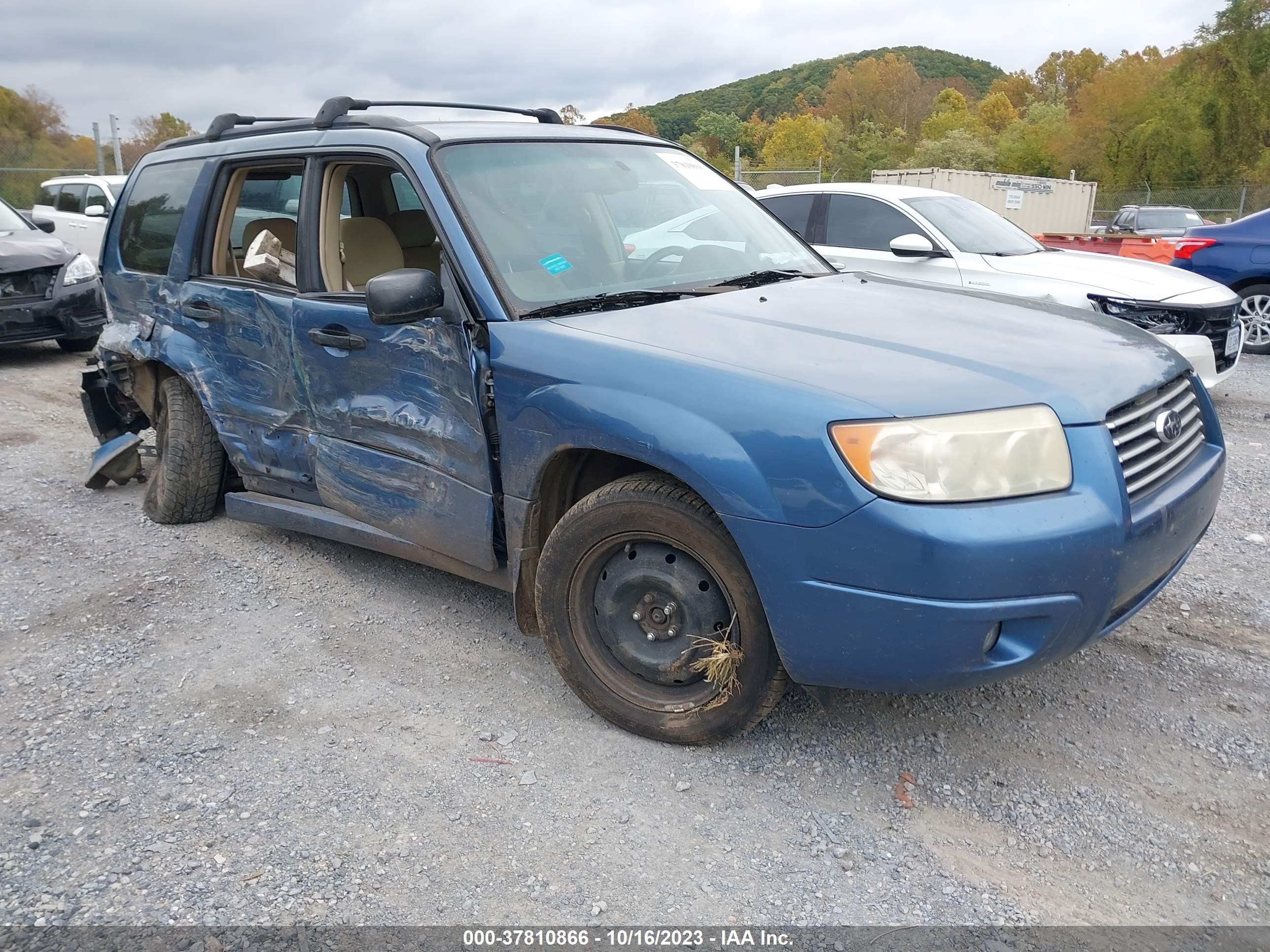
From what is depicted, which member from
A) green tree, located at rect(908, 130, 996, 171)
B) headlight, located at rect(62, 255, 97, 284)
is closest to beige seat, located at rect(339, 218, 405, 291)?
headlight, located at rect(62, 255, 97, 284)

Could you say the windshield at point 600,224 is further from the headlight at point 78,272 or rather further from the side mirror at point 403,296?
the headlight at point 78,272

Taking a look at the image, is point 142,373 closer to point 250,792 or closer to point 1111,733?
point 250,792

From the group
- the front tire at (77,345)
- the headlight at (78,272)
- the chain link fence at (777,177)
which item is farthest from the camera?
the chain link fence at (777,177)

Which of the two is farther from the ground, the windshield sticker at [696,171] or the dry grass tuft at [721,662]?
the windshield sticker at [696,171]

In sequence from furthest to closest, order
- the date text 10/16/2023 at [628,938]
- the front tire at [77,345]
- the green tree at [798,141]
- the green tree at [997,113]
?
1. the green tree at [997,113]
2. the green tree at [798,141]
3. the front tire at [77,345]
4. the date text 10/16/2023 at [628,938]

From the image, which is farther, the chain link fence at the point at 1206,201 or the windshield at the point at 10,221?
the chain link fence at the point at 1206,201

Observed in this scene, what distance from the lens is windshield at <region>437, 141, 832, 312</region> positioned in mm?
3238

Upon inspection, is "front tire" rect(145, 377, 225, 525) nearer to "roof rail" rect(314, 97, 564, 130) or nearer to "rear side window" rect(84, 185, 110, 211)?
"roof rail" rect(314, 97, 564, 130)

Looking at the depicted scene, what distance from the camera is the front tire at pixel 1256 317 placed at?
9.11 meters

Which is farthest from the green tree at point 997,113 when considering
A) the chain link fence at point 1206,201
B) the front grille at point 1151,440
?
the front grille at point 1151,440

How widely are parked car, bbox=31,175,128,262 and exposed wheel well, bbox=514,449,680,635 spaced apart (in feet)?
39.5

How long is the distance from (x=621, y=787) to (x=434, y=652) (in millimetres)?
1127

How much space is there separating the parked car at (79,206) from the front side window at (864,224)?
993 centimetres

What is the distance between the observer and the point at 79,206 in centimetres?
1418
